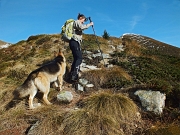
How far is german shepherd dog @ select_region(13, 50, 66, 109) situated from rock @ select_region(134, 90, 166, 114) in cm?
374

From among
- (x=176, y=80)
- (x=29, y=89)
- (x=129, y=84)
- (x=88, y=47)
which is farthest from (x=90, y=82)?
(x=88, y=47)

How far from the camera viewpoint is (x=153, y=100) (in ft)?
25.1

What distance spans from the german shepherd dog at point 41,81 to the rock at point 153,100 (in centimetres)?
374

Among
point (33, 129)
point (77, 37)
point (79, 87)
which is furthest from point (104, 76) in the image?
point (33, 129)

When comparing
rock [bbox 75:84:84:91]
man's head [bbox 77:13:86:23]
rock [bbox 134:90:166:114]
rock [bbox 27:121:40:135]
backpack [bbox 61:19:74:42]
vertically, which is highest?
man's head [bbox 77:13:86:23]

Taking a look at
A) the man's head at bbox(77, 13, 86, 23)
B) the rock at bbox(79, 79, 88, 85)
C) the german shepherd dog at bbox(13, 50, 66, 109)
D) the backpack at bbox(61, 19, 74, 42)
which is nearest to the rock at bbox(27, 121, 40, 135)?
the german shepherd dog at bbox(13, 50, 66, 109)

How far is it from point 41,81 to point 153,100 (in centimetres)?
441

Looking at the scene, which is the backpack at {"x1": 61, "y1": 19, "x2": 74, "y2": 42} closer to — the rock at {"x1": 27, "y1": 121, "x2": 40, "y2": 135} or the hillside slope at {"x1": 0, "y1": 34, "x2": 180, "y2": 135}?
the hillside slope at {"x1": 0, "y1": 34, "x2": 180, "y2": 135}

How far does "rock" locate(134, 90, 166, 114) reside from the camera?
744cm

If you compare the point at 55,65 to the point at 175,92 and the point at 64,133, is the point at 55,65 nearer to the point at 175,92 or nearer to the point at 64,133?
the point at 64,133

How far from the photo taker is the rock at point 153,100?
7.44 metres

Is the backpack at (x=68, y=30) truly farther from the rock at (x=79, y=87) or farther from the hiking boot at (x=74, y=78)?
the rock at (x=79, y=87)

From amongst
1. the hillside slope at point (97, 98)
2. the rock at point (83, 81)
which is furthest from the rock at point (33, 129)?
the rock at point (83, 81)

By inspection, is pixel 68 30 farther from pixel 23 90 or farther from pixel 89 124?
pixel 89 124
